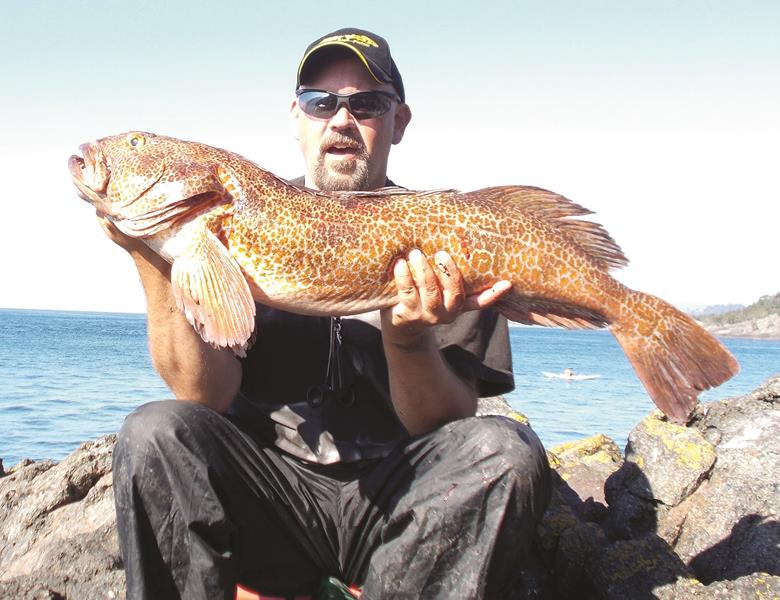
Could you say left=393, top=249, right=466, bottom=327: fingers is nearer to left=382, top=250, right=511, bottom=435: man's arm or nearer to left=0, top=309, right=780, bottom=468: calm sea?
left=382, top=250, right=511, bottom=435: man's arm

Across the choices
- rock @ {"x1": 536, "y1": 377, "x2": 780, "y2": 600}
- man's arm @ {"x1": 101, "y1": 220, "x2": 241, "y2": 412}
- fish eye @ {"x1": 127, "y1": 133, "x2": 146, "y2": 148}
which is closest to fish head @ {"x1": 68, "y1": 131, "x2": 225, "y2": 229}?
fish eye @ {"x1": 127, "y1": 133, "x2": 146, "y2": 148}

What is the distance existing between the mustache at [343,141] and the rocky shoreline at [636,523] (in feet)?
8.04

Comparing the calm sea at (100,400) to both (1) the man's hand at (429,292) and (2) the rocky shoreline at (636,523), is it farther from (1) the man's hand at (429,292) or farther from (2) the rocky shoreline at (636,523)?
(1) the man's hand at (429,292)

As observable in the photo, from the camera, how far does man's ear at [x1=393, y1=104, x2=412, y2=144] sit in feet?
15.1

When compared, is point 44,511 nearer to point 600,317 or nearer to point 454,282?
point 454,282

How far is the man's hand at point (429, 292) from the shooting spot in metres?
3.25

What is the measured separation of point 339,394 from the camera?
12.5 ft

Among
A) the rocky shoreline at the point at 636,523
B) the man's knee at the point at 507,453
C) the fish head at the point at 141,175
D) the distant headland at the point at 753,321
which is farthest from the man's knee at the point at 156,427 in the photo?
the distant headland at the point at 753,321

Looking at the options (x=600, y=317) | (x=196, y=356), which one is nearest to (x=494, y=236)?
(x=600, y=317)

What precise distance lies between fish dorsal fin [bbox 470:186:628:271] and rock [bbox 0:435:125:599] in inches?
112

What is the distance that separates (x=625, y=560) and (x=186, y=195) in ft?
9.37

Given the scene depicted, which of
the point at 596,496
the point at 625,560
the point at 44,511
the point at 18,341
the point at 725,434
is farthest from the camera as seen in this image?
the point at 18,341

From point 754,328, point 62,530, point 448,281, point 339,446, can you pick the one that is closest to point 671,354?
point 448,281

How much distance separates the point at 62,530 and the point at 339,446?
6.76 feet
